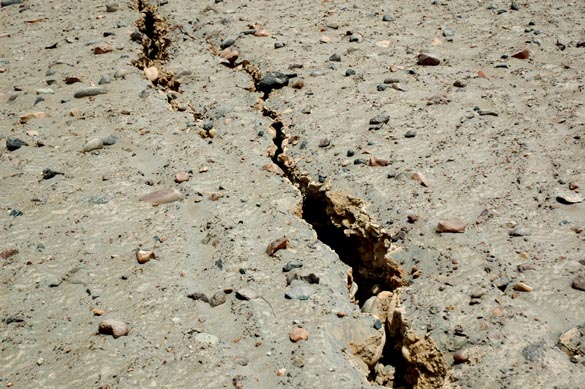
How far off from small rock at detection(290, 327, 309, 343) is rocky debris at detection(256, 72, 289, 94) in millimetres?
2024

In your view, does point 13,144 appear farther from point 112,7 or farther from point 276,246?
point 112,7

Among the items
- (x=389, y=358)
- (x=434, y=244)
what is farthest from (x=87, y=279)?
(x=434, y=244)

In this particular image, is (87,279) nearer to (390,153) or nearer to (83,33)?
(390,153)

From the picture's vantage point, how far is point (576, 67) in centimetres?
426

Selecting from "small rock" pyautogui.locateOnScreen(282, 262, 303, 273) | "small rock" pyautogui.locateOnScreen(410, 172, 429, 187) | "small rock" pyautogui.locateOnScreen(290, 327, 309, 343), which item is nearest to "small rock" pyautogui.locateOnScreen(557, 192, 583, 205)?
"small rock" pyautogui.locateOnScreen(410, 172, 429, 187)

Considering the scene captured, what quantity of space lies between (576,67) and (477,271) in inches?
84.8

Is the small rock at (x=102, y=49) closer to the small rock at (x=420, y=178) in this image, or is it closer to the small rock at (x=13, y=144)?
the small rock at (x=13, y=144)

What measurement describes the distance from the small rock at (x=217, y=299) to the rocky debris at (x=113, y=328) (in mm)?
338

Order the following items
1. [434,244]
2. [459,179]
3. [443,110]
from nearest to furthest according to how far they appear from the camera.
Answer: [434,244] < [459,179] < [443,110]

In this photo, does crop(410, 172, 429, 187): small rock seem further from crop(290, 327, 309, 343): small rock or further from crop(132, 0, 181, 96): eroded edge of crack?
crop(132, 0, 181, 96): eroded edge of crack

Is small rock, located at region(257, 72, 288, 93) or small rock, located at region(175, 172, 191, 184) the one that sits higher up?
small rock, located at region(257, 72, 288, 93)

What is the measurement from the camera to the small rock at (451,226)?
2961 millimetres

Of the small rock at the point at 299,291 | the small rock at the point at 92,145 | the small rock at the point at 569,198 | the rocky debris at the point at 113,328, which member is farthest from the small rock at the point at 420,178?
the small rock at the point at 92,145

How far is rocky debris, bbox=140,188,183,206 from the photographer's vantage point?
321 centimetres
